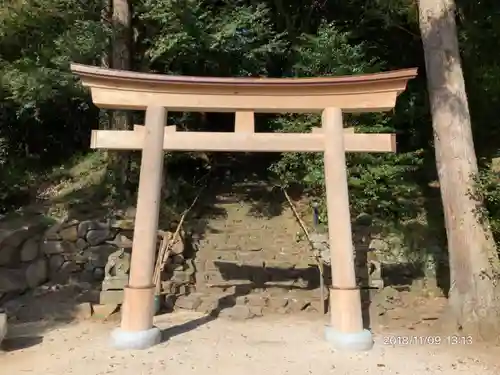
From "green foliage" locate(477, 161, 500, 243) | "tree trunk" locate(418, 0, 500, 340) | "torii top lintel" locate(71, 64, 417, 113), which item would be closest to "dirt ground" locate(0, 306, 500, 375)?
"tree trunk" locate(418, 0, 500, 340)

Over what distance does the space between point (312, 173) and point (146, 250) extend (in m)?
4.08

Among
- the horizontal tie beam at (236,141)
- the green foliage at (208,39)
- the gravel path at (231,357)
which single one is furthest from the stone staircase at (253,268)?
the green foliage at (208,39)

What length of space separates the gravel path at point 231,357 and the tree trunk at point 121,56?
12.9 ft

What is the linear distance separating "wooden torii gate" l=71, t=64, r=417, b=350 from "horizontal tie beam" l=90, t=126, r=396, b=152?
0.01 metres

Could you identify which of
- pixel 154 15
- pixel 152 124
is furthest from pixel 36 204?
pixel 152 124

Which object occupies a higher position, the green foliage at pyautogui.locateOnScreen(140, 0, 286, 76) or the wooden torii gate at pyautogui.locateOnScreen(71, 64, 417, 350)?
the green foliage at pyautogui.locateOnScreen(140, 0, 286, 76)

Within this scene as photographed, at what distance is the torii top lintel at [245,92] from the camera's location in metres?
5.56

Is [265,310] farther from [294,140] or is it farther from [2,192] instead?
[2,192]

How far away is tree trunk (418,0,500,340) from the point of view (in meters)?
5.77

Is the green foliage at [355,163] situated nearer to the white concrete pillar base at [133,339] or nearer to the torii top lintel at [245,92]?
the torii top lintel at [245,92]

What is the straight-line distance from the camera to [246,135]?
5664mm

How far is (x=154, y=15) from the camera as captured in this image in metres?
8.65

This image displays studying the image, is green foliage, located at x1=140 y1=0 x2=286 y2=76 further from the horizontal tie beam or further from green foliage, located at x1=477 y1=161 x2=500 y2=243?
green foliage, located at x1=477 y1=161 x2=500 y2=243

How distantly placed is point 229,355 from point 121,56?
21.2 feet
